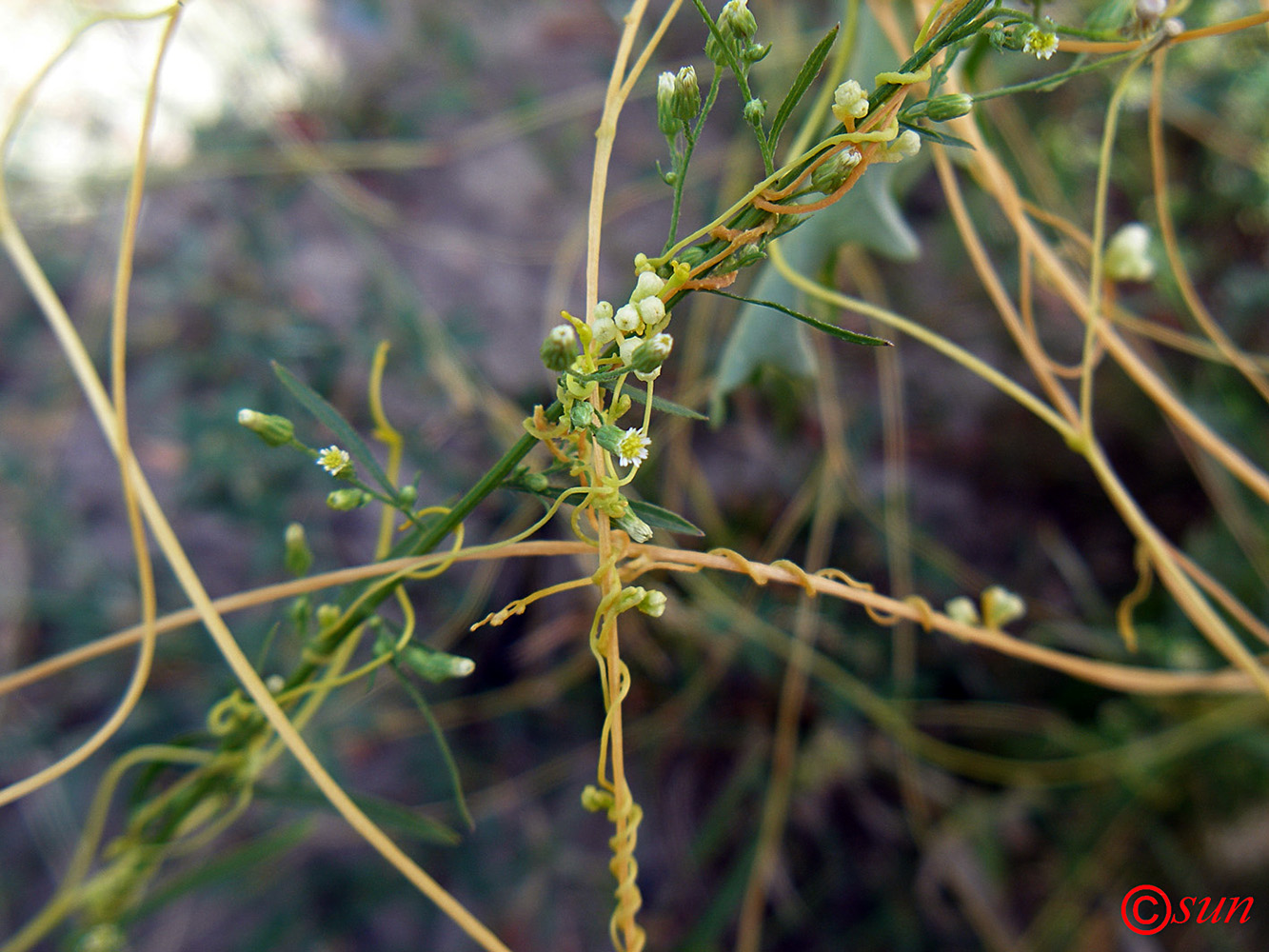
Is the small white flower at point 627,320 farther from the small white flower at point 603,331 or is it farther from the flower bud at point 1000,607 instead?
the flower bud at point 1000,607

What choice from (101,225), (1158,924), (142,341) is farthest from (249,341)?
(1158,924)

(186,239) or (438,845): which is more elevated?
(186,239)

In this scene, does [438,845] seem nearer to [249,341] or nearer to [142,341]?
[249,341]

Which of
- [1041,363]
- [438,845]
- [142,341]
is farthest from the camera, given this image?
[142,341]

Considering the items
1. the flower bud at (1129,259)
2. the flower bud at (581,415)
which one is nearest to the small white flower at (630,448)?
the flower bud at (581,415)

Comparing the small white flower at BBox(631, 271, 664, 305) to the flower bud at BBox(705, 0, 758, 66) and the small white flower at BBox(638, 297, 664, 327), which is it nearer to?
the small white flower at BBox(638, 297, 664, 327)

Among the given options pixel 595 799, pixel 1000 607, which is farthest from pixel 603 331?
pixel 1000 607
